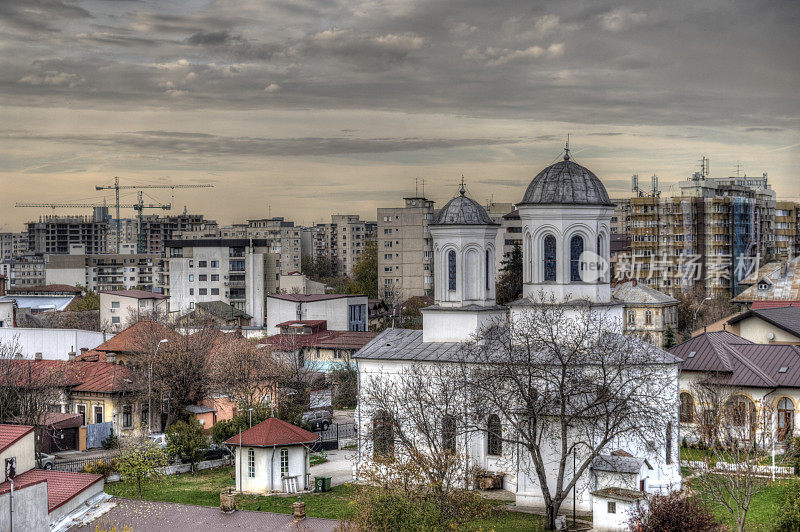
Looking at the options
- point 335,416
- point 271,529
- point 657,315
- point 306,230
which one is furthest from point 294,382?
point 306,230

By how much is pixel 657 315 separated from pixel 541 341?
38593 mm

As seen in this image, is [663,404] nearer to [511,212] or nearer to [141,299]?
[141,299]

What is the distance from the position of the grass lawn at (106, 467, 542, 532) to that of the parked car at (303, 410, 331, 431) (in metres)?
7.84

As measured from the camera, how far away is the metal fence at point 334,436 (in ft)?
121

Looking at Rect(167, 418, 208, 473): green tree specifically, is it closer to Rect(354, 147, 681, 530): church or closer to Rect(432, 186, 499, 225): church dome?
Rect(354, 147, 681, 530): church

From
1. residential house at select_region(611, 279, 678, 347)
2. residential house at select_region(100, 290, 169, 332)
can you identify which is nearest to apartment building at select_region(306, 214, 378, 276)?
residential house at select_region(100, 290, 169, 332)

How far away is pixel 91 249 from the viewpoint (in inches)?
7269

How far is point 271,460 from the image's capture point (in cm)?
2920

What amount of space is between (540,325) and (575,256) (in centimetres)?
358

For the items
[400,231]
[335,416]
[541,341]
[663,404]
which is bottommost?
[335,416]

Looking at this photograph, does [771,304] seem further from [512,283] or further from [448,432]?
[448,432]

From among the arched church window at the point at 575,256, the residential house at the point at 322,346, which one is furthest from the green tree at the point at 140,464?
the residential house at the point at 322,346

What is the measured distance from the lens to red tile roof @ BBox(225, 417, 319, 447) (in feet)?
95.2

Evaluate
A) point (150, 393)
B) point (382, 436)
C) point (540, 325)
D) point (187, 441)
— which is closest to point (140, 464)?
point (187, 441)
